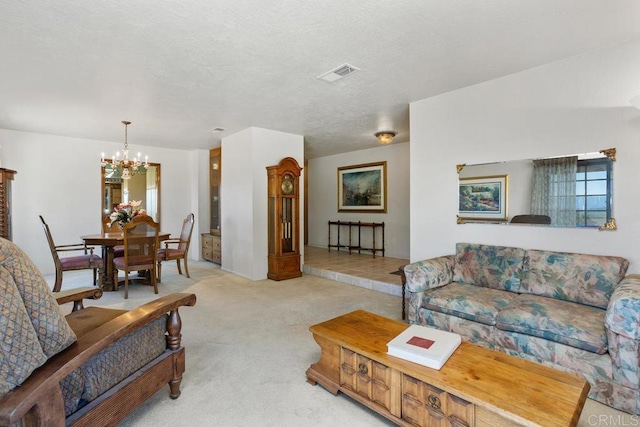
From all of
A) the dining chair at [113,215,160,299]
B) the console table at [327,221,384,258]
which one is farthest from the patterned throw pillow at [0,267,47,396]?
the console table at [327,221,384,258]

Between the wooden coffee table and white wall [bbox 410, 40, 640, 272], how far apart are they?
1667mm

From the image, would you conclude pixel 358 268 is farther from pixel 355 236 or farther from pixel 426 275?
pixel 426 275

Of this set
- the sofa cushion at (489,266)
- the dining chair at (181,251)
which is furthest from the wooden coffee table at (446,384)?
the dining chair at (181,251)

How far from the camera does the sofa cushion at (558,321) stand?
1.92 metres

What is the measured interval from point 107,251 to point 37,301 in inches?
159

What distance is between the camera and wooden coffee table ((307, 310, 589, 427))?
4.17 ft

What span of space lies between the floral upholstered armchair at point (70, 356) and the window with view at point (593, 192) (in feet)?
10.5

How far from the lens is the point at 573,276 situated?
247 cm

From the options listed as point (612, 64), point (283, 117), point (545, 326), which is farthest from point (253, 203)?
point (612, 64)

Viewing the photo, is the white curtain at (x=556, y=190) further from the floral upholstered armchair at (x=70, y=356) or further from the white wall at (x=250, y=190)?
the white wall at (x=250, y=190)

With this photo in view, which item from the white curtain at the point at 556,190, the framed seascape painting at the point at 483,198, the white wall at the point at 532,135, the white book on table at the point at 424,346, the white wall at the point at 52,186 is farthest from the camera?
the white wall at the point at 52,186

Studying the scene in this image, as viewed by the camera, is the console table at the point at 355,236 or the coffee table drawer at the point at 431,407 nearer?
the coffee table drawer at the point at 431,407

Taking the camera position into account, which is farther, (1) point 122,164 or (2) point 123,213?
(1) point 122,164
